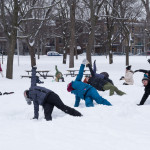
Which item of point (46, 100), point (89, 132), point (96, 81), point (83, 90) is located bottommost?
point (89, 132)

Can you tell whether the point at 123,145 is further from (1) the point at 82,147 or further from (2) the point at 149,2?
(2) the point at 149,2

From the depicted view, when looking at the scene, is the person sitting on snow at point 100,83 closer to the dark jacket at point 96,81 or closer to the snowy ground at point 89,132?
the dark jacket at point 96,81

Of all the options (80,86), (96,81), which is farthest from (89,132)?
(96,81)

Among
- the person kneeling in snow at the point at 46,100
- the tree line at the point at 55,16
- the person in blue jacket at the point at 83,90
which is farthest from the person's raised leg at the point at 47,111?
the tree line at the point at 55,16

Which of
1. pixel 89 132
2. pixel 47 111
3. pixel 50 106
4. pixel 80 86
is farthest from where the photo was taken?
pixel 80 86

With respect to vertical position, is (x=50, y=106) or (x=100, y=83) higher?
(x=100, y=83)

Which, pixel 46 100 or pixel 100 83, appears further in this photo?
pixel 100 83

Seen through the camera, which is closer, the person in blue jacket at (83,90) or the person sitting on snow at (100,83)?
the person in blue jacket at (83,90)

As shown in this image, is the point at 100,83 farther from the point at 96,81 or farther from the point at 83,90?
the point at 83,90

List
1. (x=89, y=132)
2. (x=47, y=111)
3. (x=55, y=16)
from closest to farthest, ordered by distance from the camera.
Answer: (x=89, y=132) → (x=47, y=111) → (x=55, y=16)

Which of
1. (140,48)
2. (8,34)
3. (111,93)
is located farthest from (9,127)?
(140,48)

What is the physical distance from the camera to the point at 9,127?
20.7 ft

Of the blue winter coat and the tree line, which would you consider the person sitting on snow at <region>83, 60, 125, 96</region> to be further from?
the tree line

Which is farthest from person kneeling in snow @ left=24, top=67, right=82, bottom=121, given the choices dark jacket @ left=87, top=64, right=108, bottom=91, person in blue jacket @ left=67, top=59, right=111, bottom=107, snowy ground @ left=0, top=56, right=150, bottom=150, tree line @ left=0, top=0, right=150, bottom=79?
tree line @ left=0, top=0, right=150, bottom=79
